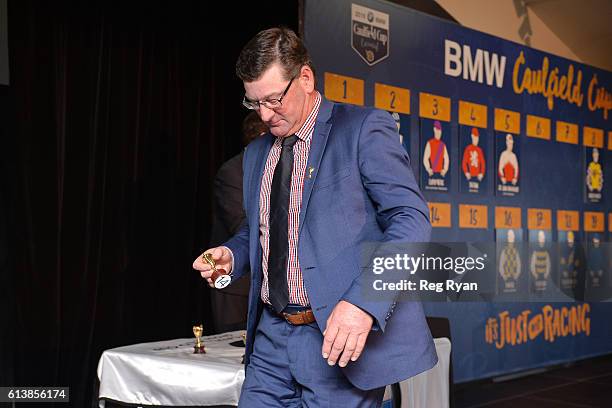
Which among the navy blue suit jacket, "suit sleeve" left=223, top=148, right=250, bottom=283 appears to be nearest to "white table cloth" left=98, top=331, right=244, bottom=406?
"suit sleeve" left=223, top=148, right=250, bottom=283

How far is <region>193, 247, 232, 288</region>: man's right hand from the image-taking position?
1.94m

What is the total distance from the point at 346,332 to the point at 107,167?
10.5ft

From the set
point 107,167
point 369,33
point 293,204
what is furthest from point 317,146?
point 369,33

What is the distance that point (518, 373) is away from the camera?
18.9 ft

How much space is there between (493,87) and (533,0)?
1.28 metres

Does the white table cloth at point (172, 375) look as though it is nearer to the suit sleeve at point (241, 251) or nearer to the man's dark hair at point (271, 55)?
the suit sleeve at point (241, 251)

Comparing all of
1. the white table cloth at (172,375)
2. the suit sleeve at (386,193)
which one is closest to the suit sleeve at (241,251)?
the suit sleeve at (386,193)

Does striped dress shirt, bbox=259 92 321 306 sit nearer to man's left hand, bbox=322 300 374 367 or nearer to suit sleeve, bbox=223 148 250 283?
suit sleeve, bbox=223 148 250 283

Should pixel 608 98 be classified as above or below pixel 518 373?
above

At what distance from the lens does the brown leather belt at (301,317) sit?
1.78 m

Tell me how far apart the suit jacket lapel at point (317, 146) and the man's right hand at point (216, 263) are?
286 millimetres

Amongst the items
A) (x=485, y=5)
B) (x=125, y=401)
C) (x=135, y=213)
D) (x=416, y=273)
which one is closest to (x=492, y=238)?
(x=485, y=5)

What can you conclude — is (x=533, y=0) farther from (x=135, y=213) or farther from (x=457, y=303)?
(x=135, y=213)

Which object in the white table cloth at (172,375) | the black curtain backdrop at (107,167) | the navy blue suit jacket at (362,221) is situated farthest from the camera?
the black curtain backdrop at (107,167)
